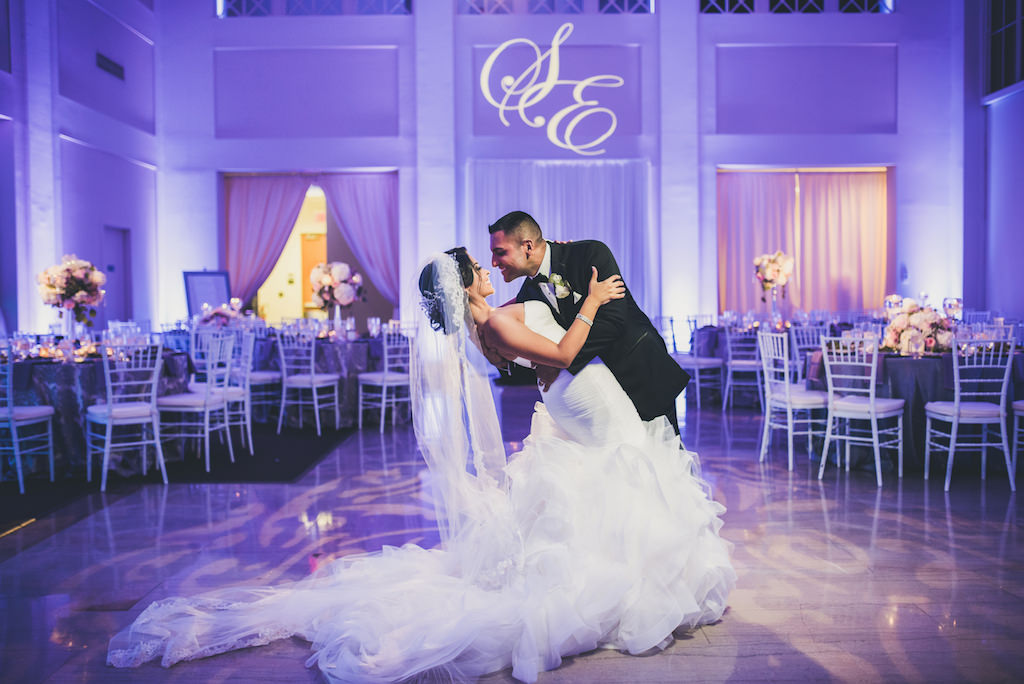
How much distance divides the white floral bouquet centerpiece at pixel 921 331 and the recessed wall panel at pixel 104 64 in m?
9.47

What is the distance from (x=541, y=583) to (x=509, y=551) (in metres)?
0.18

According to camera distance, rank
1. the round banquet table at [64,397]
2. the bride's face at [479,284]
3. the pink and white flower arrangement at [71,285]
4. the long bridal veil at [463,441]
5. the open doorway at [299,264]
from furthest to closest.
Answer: the open doorway at [299,264] < the pink and white flower arrangement at [71,285] < the round banquet table at [64,397] < the long bridal veil at [463,441] < the bride's face at [479,284]

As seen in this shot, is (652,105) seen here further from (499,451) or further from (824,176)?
(499,451)

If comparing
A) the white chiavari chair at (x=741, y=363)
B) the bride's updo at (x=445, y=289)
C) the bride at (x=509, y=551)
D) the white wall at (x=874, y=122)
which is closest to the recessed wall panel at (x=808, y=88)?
the white wall at (x=874, y=122)

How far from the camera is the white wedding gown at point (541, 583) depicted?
282 cm

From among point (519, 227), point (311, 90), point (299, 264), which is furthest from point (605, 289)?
point (299, 264)

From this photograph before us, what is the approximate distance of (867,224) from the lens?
1256cm

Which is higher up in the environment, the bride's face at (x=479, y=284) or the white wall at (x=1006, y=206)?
the white wall at (x=1006, y=206)

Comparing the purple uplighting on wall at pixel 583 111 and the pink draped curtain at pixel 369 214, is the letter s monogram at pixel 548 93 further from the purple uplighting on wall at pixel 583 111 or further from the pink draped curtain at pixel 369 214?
the pink draped curtain at pixel 369 214

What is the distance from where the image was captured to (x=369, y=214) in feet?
41.1

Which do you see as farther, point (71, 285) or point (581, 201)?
point (581, 201)

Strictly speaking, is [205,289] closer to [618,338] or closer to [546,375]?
[546,375]

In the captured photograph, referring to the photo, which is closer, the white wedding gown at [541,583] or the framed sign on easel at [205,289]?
the white wedding gown at [541,583]

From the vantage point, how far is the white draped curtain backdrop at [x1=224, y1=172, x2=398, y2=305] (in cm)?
1249
